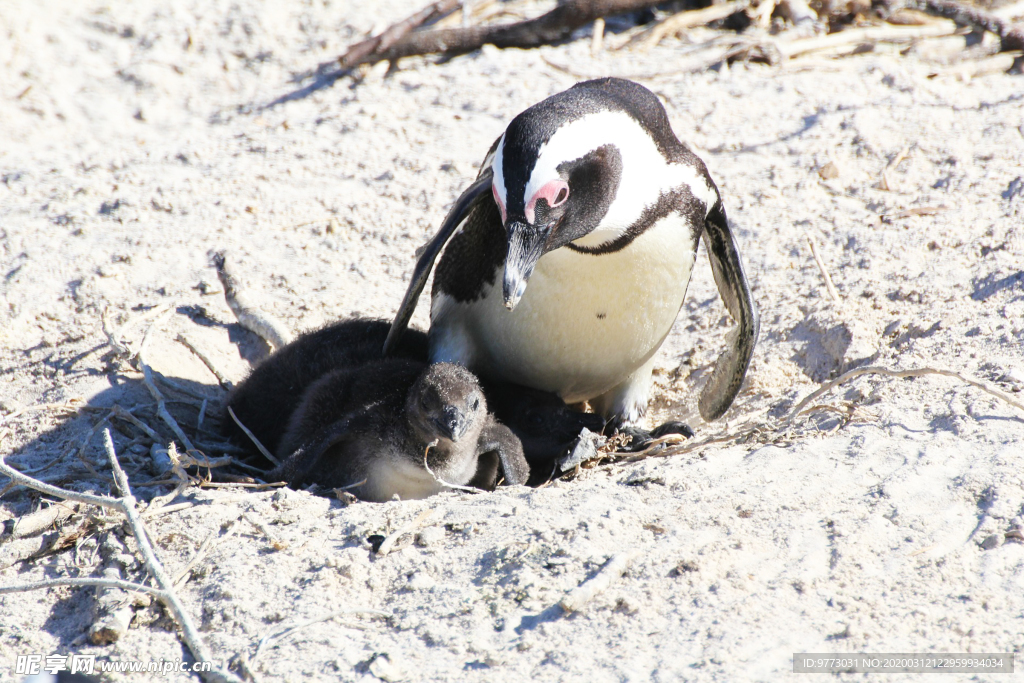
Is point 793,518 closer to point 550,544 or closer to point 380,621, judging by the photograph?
point 550,544

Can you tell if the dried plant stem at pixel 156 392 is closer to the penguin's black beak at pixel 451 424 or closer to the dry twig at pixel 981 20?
the penguin's black beak at pixel 451 424

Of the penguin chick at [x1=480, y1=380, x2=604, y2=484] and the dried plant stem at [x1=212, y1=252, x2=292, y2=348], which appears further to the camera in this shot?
the dried plant stem at [x1=212, y1=252, x2=292, y2=348]

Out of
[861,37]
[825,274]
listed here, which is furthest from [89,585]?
[861,37]

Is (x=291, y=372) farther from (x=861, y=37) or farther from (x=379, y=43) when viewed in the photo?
(x=861, y=37)

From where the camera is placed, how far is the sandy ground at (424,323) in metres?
2.26

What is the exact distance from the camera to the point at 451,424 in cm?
304

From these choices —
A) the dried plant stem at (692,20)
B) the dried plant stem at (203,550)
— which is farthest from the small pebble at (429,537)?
the dried plant stem at (692,20)

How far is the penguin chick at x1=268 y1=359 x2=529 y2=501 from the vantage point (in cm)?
322

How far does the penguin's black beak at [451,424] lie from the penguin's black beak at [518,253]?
1.51 ft

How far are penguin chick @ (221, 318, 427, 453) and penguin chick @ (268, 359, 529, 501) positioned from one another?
0.92 feet

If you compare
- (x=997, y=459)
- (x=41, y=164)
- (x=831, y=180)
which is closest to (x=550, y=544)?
(x=997, y=459)

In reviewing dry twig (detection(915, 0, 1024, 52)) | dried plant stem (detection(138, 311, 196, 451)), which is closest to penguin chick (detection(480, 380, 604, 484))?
dried plant stem (detection(138, 311, 196, 451))

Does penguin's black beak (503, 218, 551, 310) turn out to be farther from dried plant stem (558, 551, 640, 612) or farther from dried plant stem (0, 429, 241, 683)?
dried plant stem (0, 429, 241, 683)

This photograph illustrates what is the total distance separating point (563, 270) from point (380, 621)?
1500 millimetres
